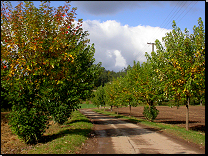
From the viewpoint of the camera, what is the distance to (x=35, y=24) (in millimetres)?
10773

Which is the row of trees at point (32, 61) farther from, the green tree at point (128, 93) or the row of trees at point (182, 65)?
the green tree at point (128, 93)

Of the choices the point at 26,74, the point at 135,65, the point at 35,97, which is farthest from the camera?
the point at 135,65

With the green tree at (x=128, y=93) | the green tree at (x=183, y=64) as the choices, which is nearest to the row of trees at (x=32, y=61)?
the green tree at (x=183, y=64)

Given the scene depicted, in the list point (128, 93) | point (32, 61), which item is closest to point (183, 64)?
point (32, 61)

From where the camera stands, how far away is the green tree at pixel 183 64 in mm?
14391

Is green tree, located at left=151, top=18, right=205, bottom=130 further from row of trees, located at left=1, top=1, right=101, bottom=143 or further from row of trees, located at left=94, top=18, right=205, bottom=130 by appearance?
row of trees, located at left=1, top=1, right=101, bottom=143

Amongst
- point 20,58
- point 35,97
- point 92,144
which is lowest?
point 92,144

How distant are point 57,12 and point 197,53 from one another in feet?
31.5

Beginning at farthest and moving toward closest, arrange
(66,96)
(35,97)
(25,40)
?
(66,96), (35,97), (25,40)

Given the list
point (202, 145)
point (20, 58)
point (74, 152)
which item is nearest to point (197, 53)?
point (202, 145)

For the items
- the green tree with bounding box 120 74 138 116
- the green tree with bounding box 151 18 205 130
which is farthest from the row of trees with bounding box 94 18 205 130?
the green tree with bounding box 120 74 138 116

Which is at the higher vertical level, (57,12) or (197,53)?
(57,12)

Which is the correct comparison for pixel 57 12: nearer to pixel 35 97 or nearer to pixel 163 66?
pixel 35 97

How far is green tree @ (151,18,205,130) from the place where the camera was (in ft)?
47.2
